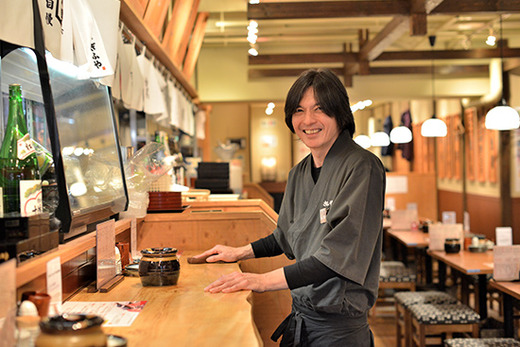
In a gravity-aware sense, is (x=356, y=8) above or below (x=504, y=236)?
above

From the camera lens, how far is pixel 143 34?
12.3ft

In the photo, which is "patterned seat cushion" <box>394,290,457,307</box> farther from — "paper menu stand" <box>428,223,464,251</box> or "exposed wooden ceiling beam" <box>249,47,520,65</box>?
"exposed wooden ceiling beam" <box>249,47,520,65</box>

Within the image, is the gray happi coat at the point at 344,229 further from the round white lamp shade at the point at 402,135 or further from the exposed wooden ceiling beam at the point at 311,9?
A: the round white lamp shade at the point at 402,135

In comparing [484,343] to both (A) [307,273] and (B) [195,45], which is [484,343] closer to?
(A) [307,273]

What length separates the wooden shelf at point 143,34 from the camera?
3097 millimetres

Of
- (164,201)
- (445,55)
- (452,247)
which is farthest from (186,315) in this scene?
(445,55)

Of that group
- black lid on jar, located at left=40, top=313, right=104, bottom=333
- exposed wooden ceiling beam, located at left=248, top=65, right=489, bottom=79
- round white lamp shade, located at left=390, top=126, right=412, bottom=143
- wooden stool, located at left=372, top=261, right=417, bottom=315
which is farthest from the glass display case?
exposed wooden ceiling beam, located at left=248, top=65, right=489, bottom=79

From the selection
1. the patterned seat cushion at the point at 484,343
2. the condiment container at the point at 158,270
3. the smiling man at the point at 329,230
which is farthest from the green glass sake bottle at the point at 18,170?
the patterned seat cushion at the point at 484,343

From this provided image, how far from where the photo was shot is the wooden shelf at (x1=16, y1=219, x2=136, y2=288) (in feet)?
4.41

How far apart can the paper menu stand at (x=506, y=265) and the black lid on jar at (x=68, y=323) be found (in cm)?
336

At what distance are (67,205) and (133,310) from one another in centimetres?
43

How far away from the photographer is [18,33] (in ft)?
5.42

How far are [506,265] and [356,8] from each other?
10.9ft

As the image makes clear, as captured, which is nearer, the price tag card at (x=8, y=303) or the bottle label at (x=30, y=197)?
the price tag card at (x=8, y=303)
